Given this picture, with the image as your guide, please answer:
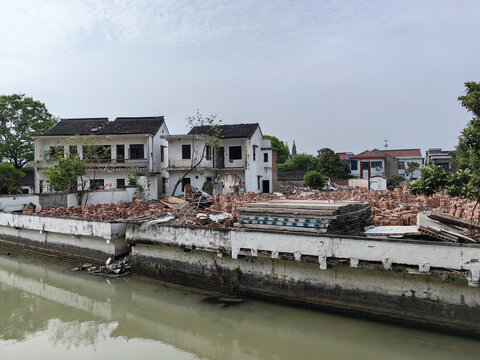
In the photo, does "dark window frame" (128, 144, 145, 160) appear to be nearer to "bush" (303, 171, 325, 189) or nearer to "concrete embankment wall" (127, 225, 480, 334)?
"concrete embankment wall" (127, 225, 480, 334)

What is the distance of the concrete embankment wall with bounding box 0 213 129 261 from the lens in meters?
12.3

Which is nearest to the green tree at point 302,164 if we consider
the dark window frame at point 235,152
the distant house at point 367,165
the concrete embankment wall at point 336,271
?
the distant house at point 367,165

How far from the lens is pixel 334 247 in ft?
26.0

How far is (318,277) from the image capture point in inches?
332

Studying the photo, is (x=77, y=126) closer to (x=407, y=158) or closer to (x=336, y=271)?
(x=336, y=271)

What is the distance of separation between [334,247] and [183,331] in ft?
13.3

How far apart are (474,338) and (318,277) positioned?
129 inches

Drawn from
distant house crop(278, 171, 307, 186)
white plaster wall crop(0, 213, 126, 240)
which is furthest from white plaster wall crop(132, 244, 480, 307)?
distant house crop(278, 171, 307, 186)

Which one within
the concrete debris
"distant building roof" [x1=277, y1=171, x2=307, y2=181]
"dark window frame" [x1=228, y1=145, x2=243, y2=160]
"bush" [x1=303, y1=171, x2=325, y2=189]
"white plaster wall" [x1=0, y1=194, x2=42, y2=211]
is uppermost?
"dark window frame" [x1=228, y1=145, x2=243, y2=160]

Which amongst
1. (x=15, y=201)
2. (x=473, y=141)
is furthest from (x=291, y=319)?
(x=15, y=201)

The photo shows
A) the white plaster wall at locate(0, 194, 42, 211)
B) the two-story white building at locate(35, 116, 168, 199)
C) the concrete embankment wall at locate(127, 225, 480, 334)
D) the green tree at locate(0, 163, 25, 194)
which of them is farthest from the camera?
the two-story white building at locate(35, 116, 168, 199)

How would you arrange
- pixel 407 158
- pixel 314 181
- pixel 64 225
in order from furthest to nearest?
pixel 407 158 → pixel 314 181 → pixel 64 225

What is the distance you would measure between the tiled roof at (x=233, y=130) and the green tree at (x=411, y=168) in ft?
103

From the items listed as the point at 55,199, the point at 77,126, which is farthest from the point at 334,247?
the point at 77,126
